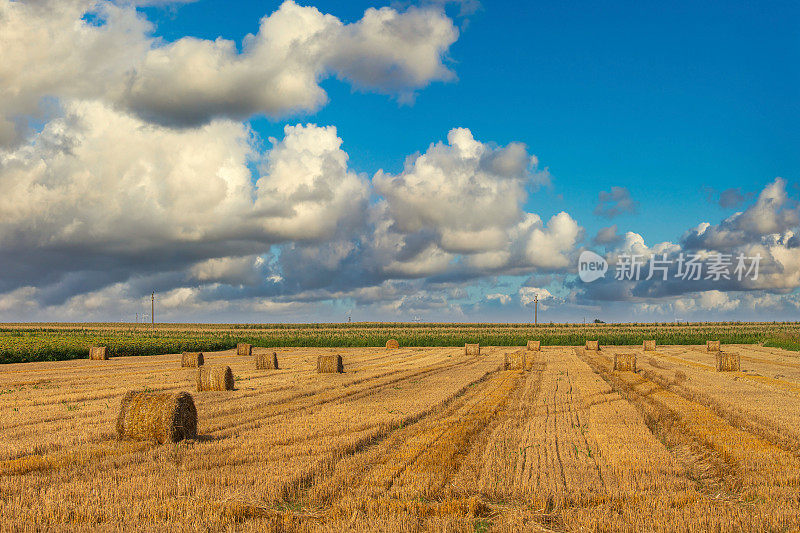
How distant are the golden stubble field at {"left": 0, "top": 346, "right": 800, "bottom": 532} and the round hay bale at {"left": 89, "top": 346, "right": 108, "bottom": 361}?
954 inches

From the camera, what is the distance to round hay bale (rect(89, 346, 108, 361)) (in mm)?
44438

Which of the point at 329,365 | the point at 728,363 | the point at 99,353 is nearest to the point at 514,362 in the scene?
the point at 329,365

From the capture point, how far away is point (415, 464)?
10.9m

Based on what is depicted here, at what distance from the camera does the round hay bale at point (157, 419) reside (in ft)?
42.5

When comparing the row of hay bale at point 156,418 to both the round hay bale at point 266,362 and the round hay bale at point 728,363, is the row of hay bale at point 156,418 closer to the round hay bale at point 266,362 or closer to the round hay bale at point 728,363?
the round hay bale at point 266,362

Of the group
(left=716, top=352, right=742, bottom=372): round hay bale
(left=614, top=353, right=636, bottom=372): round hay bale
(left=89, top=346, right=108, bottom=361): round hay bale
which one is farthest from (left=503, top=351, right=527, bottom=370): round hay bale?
(left=89, top=346, right=108, bottom=361): round hay bale

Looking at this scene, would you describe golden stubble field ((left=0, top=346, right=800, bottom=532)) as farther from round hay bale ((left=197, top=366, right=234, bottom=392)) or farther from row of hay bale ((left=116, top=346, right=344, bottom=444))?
round hay bale ((left=197, top=366, right=234, bottom=392))

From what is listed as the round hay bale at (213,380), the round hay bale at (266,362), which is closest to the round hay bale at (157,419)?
the round hay bale at (213,380)

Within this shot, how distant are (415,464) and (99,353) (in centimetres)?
3976

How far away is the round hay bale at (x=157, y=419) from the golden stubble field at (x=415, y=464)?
39 centimetres

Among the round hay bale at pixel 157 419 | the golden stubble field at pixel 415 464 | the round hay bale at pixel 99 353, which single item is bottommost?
the round hay bale at pixel 99 353

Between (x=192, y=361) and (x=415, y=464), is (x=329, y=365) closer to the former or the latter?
(x=192, y=361)

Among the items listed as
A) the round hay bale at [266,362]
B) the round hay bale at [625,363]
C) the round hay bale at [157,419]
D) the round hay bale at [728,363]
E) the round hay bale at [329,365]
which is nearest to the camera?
the round hay bale at [157,419]

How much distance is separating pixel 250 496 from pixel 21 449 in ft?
19.3
